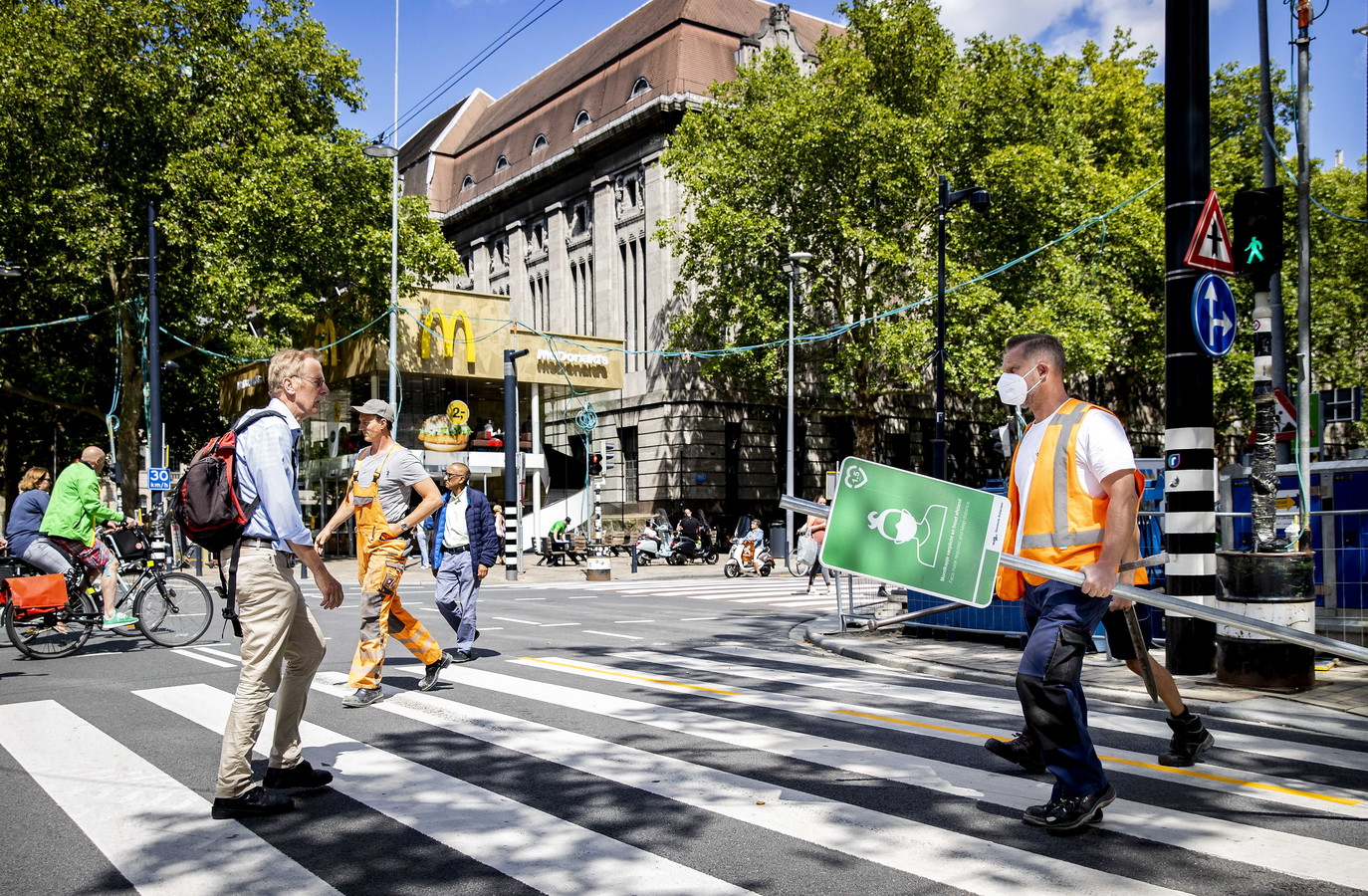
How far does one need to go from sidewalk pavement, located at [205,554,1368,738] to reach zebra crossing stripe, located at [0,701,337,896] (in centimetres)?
565

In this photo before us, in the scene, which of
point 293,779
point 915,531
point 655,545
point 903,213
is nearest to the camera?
point 915,531

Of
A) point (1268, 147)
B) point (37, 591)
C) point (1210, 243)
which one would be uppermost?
point (1268, 147)

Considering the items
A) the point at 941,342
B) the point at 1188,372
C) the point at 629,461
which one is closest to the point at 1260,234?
the point at 1188,372

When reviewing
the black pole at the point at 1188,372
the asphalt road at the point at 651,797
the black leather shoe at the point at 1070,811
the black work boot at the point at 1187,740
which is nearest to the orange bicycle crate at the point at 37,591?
the asphalt road at the point at 651,797

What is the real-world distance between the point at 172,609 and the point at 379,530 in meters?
4.78

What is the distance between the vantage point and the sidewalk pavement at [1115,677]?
6629 mm

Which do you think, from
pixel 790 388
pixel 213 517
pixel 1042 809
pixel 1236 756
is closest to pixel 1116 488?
pixel 1042 809

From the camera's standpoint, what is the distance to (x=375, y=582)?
7172mm

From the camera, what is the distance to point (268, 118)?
29.6m

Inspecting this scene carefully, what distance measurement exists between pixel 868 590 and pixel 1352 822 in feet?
49.2

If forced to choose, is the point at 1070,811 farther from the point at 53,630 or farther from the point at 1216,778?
the point at 53,630

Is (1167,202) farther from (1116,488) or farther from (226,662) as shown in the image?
(226,662)

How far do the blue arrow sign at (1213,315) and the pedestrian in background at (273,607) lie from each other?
19.9 feet

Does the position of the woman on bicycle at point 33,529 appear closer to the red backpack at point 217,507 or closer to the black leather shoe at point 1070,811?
the red backpack at point 217,507
